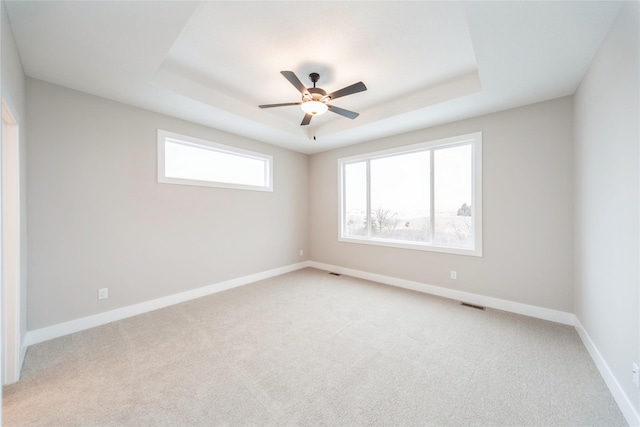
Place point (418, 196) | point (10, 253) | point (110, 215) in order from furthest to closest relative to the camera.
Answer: point (418, 196)
point (110, 215)
point (10, 253)

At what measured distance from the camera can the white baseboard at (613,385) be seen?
5.04 feet

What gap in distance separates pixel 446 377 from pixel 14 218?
11.9 ft

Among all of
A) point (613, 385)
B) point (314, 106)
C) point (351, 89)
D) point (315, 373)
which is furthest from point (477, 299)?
point (314, 106)

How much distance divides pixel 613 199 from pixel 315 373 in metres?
2.61

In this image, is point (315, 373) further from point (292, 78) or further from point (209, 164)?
point (209, 164)

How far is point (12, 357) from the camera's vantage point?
1.93m

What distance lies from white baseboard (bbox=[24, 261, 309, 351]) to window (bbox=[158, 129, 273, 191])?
1.59m

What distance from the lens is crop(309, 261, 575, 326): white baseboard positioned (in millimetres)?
2914

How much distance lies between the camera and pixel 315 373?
80.0 inches

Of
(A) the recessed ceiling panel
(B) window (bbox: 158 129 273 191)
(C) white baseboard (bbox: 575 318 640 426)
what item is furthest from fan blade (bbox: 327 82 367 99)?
(C) white baseboard (bbox: 575 318 640 426)

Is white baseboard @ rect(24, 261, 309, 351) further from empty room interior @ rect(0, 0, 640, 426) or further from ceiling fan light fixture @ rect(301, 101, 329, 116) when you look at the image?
ceiling fan light fixture @ rect(301, 101, 329, 116)

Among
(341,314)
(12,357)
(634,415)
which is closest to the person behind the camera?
(634,415)

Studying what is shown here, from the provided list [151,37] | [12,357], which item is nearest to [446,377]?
[12,357]

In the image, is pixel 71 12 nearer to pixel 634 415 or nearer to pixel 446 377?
pixel 446 377
